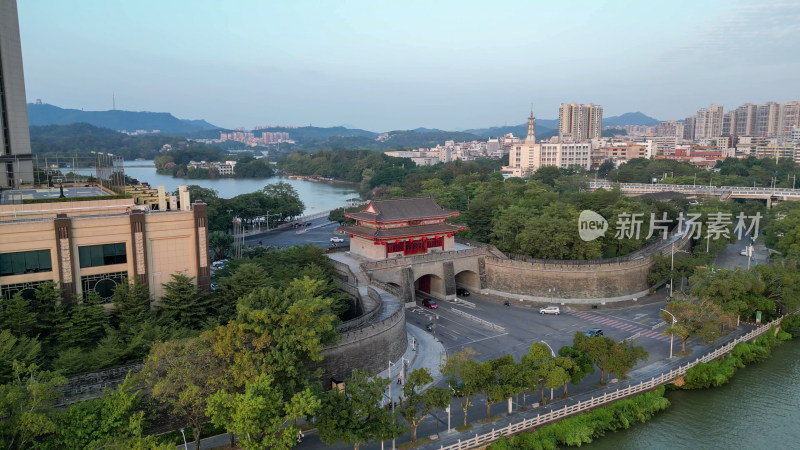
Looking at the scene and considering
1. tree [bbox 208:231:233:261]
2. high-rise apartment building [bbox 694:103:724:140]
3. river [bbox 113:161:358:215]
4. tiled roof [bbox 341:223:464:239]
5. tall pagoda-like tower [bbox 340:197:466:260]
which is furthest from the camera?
high-rise apartment building [bbox 694:103:724:140]

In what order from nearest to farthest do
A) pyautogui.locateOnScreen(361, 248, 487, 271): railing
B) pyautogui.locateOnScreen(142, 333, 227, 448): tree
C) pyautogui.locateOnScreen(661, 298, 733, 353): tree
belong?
pyautogui.locateOnScreen(142, 333, 227, 448): tree → pyautogui.locateOnScreen(661, 298, 733, 353): tree → pyautogui.locateOnScreen(361, 248, 487, 271): railing

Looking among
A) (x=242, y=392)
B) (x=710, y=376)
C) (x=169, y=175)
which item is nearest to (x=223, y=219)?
(x=242, y=392)

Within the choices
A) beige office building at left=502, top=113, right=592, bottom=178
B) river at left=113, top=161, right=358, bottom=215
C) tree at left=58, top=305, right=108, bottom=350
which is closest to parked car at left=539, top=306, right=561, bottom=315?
tree at left=58, top=305, right=108, bottom=350

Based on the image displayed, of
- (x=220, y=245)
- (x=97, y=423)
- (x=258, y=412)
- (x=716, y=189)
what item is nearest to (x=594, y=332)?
(x=258, y=412)

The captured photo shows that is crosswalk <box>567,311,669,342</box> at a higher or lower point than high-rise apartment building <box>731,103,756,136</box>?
lower

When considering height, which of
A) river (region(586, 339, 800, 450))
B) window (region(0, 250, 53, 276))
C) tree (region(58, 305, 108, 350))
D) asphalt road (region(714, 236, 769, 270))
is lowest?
river (region(586, 339, 800, 450))

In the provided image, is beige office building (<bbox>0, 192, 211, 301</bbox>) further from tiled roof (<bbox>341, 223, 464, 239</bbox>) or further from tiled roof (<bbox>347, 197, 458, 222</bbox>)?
tiled roof (<bbox>347, 197, 458, 222</bbox>)

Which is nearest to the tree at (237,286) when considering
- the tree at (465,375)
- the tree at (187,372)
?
the tree at (187,372)

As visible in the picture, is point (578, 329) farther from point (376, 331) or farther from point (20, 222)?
point (20, 222)

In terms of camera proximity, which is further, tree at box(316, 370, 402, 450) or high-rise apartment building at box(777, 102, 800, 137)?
high-rise apartment building at box(777, 102, 800, 137)
